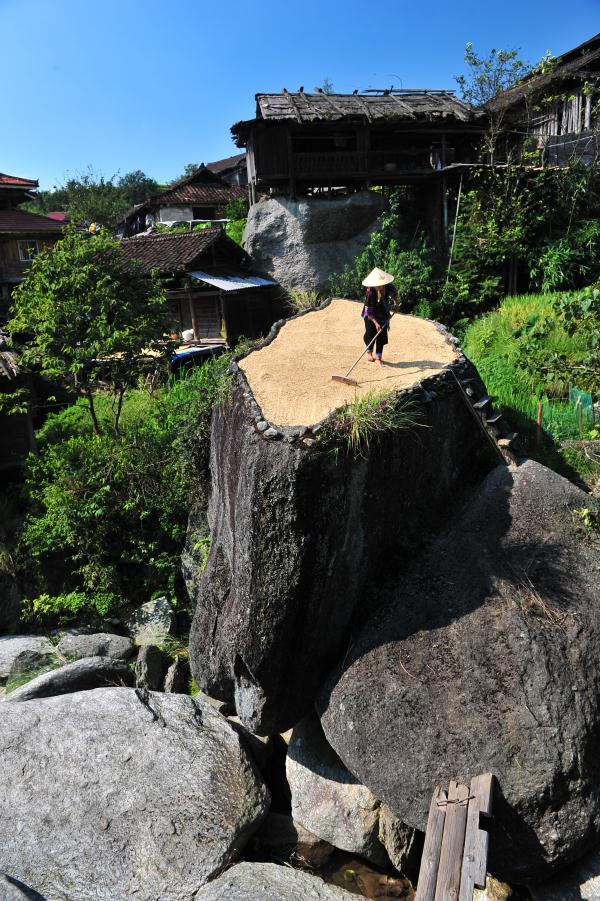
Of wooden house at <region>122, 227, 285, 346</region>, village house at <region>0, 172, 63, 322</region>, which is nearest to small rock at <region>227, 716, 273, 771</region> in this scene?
wooden house at <region>122, 227, 285, 346</region>

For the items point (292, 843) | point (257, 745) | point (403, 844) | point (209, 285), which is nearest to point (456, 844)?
point (403, 844)

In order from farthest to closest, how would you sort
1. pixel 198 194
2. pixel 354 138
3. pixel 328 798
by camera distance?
pixel 198 194, pixel 354 138, pixel 328 798

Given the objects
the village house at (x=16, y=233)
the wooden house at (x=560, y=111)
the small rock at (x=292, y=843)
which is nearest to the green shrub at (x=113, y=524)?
the small rock at (x=292, y=843)

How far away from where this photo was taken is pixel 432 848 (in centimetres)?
552

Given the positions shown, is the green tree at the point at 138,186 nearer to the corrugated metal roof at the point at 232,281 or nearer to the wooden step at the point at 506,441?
the corrugated metal roof at the point at 232,281

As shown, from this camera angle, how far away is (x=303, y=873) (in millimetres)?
6355

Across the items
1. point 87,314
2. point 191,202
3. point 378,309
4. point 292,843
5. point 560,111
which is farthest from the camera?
point 191,202

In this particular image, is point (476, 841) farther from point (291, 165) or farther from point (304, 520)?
point (291, 165)

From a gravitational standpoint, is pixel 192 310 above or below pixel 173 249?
below

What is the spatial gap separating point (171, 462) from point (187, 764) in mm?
5134

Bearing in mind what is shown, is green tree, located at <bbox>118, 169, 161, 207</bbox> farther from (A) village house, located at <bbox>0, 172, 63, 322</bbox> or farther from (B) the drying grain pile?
(B) the drying grain pile

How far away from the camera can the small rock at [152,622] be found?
10.2 meters

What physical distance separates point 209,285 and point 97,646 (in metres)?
12.7

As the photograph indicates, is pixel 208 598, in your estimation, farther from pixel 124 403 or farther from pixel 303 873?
pixel 124 403
